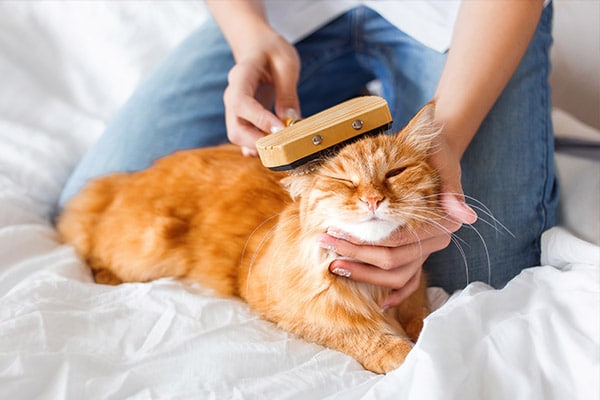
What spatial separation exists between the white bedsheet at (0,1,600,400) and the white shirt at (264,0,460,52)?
0.61 metres

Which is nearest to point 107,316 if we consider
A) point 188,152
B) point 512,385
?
point 188,152

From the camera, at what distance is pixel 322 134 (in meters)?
0.96

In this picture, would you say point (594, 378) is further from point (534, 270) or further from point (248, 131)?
point (248, 131)

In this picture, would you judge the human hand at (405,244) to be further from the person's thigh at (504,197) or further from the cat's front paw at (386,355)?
the person's thigh at (504,197)

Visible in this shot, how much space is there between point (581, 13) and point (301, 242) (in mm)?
1187

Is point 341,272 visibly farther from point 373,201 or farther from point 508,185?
point 508,185

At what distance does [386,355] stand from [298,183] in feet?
1.14

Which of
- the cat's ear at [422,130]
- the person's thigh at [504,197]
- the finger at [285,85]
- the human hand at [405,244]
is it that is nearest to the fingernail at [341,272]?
the human hand at [405,244]

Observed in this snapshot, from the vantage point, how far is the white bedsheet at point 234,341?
907 mm

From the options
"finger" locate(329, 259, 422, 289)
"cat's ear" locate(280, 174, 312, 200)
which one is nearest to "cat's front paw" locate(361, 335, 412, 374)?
"finger" locate(329, 259, 422, 289)

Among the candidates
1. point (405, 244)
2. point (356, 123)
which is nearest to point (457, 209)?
point (405, 244)

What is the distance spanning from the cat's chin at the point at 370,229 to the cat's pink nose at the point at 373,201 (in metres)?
0.03

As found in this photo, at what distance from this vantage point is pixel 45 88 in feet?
6.33

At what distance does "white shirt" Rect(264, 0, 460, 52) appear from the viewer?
153 cm
